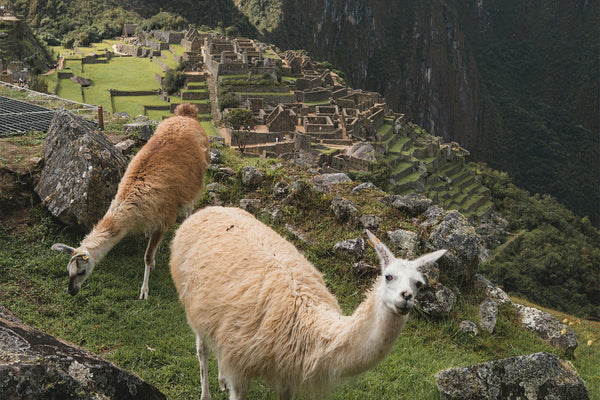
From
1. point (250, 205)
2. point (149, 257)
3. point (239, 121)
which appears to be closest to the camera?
point (149, 257)

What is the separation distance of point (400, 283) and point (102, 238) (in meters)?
2.71

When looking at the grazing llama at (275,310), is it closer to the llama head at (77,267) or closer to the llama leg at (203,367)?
the llama leg at (203,367)

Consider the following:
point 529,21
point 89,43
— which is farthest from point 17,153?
point 529,21

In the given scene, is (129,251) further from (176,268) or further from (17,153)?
(17,153)

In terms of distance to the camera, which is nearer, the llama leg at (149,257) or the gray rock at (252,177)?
the llama leg at (149,257)

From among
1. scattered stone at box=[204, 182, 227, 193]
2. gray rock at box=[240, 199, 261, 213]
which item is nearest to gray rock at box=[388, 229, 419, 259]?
gray rock at box=[240, 199, 261, 213]

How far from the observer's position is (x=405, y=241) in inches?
191

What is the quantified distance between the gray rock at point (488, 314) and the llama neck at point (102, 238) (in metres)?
3.29

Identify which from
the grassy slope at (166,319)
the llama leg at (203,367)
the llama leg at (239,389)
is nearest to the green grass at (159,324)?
the grassy slope at (166,319)

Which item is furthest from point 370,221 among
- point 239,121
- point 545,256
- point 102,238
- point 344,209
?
point 545,256

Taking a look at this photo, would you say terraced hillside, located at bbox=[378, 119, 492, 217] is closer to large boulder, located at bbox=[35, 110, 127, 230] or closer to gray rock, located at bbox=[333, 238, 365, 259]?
gray rock, located at bbox=[333, 238, 365, 259]

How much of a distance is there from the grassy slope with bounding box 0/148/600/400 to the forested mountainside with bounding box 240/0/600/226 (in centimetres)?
8315

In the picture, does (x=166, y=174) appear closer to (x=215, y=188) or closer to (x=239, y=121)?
(x=215, y=188)

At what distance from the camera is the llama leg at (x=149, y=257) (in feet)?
14.2
